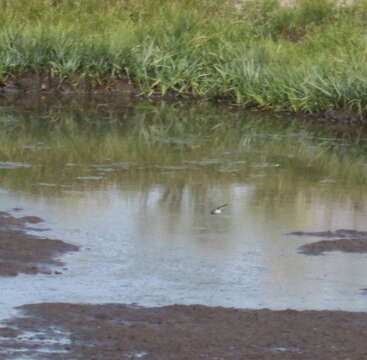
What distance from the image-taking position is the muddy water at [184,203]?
21.8 feet

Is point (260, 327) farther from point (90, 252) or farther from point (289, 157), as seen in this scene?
point (289, 157)

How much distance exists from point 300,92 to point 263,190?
182 inches

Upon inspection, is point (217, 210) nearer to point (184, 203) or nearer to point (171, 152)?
point (184, 203)

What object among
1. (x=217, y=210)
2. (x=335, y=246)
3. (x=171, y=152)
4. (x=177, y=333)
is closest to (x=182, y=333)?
(x=177, y=333)

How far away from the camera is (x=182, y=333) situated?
575cm

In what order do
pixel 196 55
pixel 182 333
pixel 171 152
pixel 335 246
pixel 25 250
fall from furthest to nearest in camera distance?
pixel 196 55, pixel 171 152, pixel 335 246, pixel 25 250, pixel 182 333

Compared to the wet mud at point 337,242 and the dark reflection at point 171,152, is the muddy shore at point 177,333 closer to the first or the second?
the wet mud at point 337,242

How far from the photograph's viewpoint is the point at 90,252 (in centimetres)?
737

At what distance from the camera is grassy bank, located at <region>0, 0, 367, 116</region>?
13.9 m

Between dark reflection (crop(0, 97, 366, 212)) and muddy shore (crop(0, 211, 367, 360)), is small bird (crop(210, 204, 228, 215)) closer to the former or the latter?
dark reflection (crop(0, 97, 366, 212))

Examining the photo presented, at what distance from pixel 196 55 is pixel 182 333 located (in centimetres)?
1019

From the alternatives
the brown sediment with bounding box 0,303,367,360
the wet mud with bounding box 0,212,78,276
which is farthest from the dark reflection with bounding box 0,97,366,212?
the brown sediment with bounding box 0,303,367,360

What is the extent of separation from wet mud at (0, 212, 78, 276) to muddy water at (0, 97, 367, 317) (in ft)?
0.37

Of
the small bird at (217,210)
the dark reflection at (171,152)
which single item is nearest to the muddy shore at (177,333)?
the small bird at (217,210)
